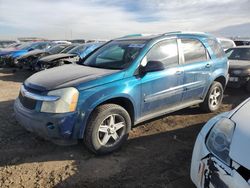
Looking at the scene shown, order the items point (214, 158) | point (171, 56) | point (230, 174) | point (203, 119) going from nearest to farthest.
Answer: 1. point (230, 174)
2. point (214, 158)
3. point (171, 56)
4. point (203, 119)

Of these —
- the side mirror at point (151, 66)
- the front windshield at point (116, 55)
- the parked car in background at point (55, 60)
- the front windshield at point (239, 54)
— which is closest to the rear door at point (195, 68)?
the side mirror at point (151, 66)

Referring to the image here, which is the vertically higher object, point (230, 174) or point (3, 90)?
point (230, 174)

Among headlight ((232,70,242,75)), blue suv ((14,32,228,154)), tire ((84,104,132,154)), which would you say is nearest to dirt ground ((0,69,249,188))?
tire ((84,104,132,154))

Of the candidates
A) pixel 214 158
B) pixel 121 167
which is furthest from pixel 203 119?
pixel 214 158

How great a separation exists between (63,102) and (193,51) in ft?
9.40

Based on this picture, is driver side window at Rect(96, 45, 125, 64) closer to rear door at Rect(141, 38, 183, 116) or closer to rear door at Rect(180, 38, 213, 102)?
rear door at Rect(141, 38, 183, 116)

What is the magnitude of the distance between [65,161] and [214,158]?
87.0 inches

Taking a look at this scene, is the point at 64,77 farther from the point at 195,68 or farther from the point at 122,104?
the point at 195,68

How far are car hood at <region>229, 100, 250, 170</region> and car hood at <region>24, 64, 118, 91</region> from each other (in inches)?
83.7

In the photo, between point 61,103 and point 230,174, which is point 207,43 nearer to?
point 61,103

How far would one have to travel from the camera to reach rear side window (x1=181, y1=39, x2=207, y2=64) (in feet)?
17.0

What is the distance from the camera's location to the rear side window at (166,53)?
4.66 metres

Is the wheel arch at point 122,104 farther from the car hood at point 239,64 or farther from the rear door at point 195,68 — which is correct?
the car hood at point 239,64

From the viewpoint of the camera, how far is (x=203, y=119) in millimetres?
5629
